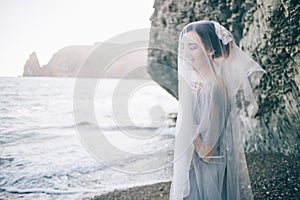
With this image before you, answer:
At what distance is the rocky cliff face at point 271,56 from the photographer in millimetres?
4730

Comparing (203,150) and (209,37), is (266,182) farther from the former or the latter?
(209,37)

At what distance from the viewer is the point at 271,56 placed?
5.14 metres

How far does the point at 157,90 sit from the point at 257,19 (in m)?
43.6

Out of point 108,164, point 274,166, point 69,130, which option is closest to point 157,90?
point 69,130

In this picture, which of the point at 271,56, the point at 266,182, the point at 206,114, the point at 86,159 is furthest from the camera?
the point at 86,159

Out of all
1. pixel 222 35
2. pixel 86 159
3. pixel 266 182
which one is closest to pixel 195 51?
pixel 222 35

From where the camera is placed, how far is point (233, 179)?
7.83 feet

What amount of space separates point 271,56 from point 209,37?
337cm

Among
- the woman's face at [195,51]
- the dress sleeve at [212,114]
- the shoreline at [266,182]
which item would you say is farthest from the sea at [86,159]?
the dress sleeve at [212,114]

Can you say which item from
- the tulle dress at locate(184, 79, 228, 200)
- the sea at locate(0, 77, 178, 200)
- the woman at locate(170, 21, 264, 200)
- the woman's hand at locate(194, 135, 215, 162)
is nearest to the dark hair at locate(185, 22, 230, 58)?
the woman at locate(170, 21, 264, 200)

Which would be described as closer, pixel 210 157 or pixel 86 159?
pixel 210 157

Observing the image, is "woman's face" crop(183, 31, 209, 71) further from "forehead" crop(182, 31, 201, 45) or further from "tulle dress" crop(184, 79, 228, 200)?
"tulle dress" crop(184, 79, 228, 200)

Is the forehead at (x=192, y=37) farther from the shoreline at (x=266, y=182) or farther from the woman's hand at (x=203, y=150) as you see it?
the shoreline at (x=266, y=182)

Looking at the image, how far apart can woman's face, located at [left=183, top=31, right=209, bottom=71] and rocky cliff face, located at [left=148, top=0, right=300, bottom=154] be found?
3.01 m
